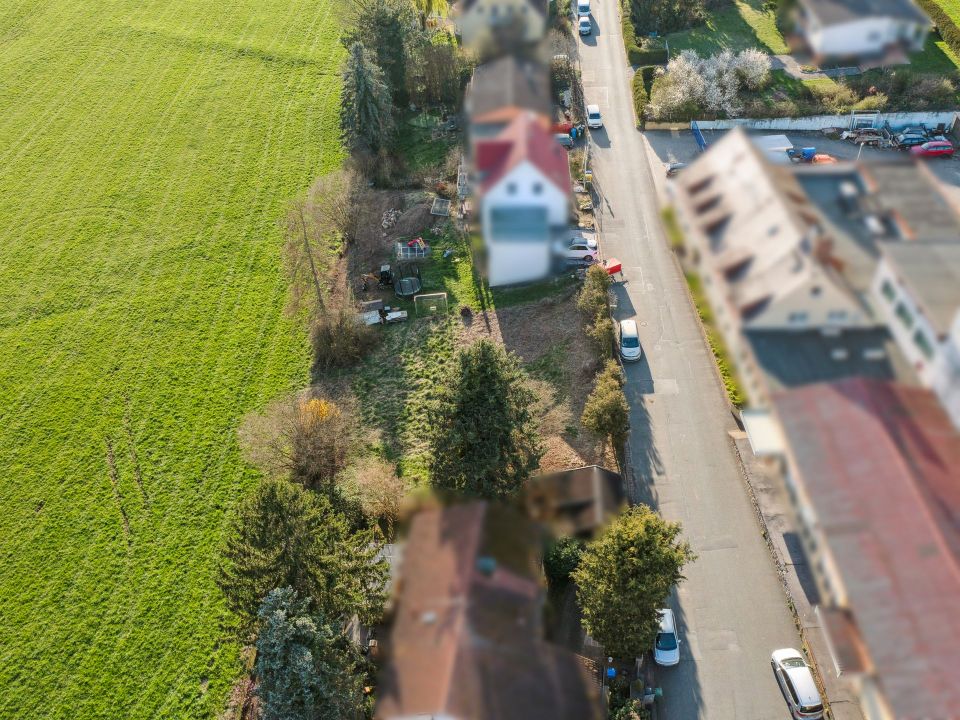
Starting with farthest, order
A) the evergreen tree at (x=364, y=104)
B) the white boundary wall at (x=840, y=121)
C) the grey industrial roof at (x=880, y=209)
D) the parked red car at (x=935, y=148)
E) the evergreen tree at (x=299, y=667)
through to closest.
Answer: the evergreen tree at (x=364, y=104)
the parked red car at (x=935, y=148)
the white boundary wall at (x=840, y=121)
the evergreen tree at (x=299, y=667)
the grey industrial roof at (x=880, y=209)

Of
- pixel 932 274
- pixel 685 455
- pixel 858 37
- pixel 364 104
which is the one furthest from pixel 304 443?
pixel 932 274

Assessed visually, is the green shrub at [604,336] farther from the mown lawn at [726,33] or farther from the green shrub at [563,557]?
the mown lawn at [726,33]

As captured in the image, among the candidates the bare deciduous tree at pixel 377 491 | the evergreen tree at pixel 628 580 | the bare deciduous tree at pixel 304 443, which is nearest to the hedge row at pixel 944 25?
the evergreen tree at pixel 628 580

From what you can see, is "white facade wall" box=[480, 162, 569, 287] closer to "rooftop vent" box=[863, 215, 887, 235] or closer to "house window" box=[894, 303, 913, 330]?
"rooftop vent" box=[863, 215, 887, 235]

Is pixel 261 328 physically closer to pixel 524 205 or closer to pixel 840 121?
pixel 840 121

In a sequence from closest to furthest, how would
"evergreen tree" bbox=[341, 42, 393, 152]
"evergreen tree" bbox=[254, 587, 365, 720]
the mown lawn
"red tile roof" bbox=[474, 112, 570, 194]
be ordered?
"red tile roof" bbox=[474, 112, 570, 194]
"evergreen tree" bbox=[254, 587, 365, 720]
"evergreen tree" bbox=[341, 42, 393, 152]
the mown lawn

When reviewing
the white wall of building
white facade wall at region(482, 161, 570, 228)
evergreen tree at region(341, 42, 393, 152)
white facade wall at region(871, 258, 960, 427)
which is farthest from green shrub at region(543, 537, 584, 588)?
evergreen tree at region(341, 42, 393, 152)
